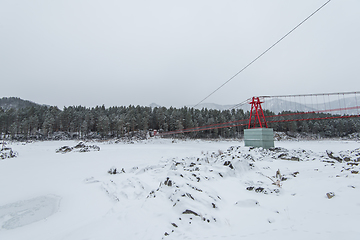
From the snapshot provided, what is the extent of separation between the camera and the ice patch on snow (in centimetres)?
446

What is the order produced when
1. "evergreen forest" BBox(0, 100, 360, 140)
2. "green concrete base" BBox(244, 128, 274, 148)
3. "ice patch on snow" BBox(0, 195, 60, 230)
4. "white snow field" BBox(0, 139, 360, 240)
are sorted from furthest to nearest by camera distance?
"evergreen forest" BBox(0, 100, 360, 140), "green concrete base" BBox(244, 128, 274, 148), "ice patch on snow" BBox(0, 195, 60, 230), "white snow field" BBox(0, 139, 360, 240)

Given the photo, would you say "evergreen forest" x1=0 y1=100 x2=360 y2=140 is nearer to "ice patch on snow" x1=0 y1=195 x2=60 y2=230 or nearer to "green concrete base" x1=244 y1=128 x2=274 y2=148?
"green concrete base" x1=244 y1=128 x2=274 y2=148

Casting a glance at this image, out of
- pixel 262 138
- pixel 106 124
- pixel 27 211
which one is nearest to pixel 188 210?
pixel 27 211

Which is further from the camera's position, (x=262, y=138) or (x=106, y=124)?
(x=106, y=124)

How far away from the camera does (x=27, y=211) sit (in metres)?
5.11

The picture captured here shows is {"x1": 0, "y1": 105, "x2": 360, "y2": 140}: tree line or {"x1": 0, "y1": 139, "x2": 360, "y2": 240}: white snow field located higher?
{"x1": 0, "y1": 105, "x2": 360, "y2": 140}: tree line

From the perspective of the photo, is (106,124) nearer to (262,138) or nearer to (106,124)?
(106,124)

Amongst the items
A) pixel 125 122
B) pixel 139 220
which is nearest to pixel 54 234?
pixel 139 220

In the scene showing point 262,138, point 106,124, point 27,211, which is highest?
point 106,124

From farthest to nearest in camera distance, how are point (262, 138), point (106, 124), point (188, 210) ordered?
point (106, 124) → point (262, 138) → point (188, 210)

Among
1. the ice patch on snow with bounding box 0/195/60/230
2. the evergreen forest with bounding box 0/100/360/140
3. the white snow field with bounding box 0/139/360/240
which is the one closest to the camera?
the white snow field with bounding box 0/139/360/240

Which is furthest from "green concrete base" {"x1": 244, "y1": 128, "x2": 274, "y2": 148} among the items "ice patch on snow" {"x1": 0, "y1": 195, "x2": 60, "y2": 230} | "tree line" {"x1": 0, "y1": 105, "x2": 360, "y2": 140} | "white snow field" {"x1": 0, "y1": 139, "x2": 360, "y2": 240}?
"tree line" {"x1": 0, "y1": 105, "x2": 360, "y2": 140}

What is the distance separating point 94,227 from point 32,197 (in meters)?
4.29

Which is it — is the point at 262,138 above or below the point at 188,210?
above
